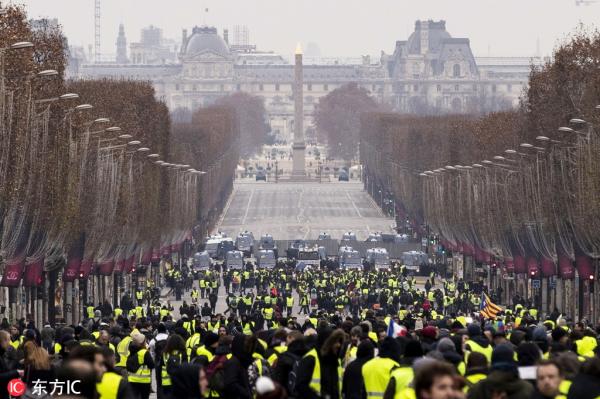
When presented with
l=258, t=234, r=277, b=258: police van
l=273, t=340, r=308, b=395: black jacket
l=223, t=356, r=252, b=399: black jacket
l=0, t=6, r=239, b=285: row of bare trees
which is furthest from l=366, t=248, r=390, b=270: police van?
l=223, t=356, r=252, b=399: black jacket

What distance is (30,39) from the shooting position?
180 ft

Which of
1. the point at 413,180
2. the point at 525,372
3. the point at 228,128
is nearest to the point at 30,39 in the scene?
the point at 525,372

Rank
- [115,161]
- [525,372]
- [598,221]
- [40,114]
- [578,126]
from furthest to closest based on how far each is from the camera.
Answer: [115,161] → [578,126] → [598,221] → [40,114] → [525,372]

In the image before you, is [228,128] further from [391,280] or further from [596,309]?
[596,309]

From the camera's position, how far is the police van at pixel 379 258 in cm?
9850

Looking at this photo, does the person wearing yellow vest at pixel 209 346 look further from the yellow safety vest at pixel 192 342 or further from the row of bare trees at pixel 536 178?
the row of bare trees at pixel 536 178

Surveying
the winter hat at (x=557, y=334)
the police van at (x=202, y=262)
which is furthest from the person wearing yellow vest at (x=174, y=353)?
the police van at (x=202, y=262)

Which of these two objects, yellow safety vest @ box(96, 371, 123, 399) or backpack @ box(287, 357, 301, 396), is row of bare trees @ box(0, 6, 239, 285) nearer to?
backpack @ box(287, 357, 301, 396)

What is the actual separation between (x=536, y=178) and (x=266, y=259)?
28.4 metres

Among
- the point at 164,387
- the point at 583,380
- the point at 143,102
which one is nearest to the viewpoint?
the point at 583,380

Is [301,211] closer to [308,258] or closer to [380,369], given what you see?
[308,258]

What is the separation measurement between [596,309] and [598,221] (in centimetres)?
477

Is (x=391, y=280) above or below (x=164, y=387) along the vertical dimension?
below

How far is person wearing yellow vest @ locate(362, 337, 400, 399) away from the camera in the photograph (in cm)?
2266
